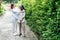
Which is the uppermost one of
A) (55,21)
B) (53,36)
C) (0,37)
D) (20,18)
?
(55,21)

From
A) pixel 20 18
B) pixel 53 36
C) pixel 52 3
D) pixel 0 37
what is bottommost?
pixel 0 37

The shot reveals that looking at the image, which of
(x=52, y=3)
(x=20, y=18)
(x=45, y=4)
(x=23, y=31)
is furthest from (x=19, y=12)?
(x=52, y=3)

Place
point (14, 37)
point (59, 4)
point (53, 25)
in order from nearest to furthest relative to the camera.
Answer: point (59, 4), point (53, 25), point (14, 37)

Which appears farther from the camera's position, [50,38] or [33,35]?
[33,35]

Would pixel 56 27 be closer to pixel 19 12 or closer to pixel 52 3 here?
pixel 52 3

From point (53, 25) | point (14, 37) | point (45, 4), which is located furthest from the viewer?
point (14, 37)

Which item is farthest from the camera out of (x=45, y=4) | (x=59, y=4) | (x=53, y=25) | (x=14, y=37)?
(x=14, y=37)

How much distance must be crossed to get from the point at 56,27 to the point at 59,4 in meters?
0.75

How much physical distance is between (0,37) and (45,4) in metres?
5.41

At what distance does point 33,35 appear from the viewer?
41.2ft

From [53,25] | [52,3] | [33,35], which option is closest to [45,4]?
[52,3]

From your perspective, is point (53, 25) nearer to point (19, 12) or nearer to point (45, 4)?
point (45, 4)

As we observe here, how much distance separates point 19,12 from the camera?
41.8ft

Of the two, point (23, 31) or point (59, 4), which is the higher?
point (59, 4)
